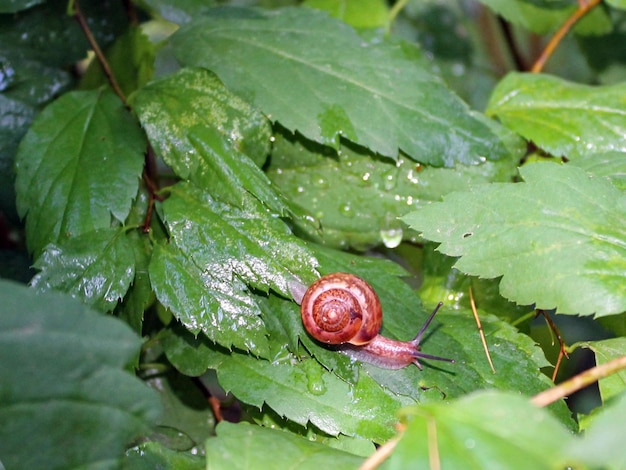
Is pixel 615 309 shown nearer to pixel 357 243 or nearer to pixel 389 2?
pixel 357 243

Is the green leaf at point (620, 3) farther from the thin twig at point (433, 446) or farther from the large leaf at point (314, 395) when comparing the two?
the thin twig at point (433, 446)

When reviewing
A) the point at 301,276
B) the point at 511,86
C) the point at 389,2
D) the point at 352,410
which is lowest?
the point at 352,410

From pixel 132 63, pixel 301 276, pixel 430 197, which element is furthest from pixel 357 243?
pixel 132 63

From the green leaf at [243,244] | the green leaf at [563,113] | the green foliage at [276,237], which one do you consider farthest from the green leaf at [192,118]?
the green leaf at [563,113]

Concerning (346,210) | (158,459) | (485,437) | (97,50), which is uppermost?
(97,50)

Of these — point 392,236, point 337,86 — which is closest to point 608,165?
point 392,236

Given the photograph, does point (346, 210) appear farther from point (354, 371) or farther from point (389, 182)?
point (354, 371)

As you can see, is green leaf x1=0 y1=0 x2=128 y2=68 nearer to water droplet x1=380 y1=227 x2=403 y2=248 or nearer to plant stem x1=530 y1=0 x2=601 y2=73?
water droplet x1=380 y1=227 x2=403 y2=248

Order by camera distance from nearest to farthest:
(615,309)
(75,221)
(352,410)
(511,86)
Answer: (615,309)
(352,410)
(75,221)
(511,86)
